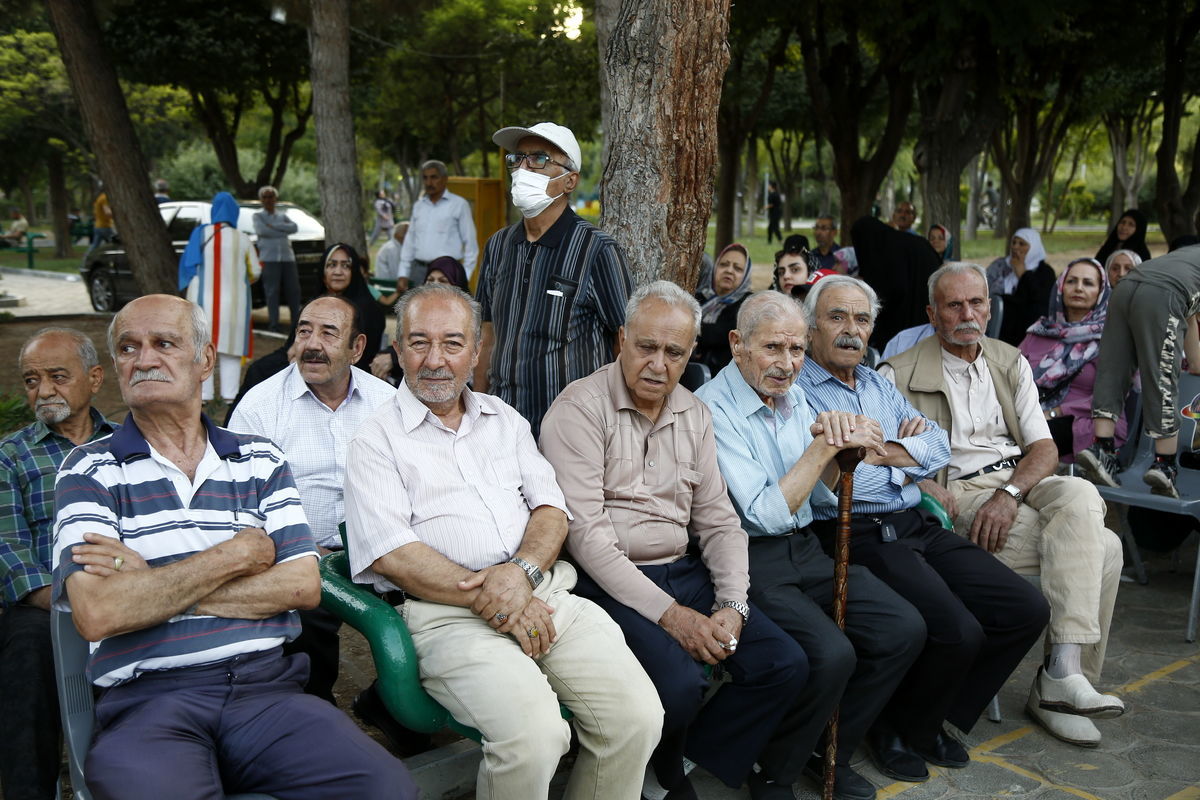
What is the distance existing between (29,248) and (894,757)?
88.2 ft

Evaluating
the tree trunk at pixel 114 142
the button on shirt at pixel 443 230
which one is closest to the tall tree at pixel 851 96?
A: the button on shirt at pixel 443 230

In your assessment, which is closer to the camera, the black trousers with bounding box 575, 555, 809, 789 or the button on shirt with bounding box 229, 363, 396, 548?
the black trousers with bounding box 575, 555, 809, 789

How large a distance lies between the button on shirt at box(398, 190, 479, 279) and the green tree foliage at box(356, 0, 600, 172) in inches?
463

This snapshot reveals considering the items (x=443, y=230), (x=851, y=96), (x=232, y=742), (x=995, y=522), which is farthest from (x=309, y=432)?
(x=851, y=96)

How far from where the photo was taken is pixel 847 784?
3396 millimetres

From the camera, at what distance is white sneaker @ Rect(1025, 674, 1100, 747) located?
3732 mm

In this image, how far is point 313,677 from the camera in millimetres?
3432

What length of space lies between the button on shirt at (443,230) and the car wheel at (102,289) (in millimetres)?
7395

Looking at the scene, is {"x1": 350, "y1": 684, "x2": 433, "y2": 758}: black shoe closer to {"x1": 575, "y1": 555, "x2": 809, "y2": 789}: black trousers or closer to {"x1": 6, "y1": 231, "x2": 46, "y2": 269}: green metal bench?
{"x1": 575, "y1": 555, "x2": 809, "y2": 789}: black trousers

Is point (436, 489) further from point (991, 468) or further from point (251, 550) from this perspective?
point (991, 468)

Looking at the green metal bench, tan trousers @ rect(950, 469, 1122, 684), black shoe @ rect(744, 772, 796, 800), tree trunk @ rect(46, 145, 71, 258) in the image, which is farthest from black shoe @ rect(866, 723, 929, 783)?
tree trunk @ rect(46, 145, 71, 258)

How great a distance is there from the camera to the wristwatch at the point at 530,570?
119 inches

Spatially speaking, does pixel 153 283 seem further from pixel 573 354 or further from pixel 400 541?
pixel 400 541

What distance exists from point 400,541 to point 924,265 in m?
5.18
